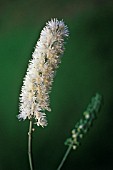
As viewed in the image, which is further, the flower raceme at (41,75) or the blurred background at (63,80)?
the blurred background at (63,80)

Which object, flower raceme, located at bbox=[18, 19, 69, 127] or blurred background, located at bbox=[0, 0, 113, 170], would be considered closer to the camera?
flower raceme, located at bbox=[18, 19, 69, 127]

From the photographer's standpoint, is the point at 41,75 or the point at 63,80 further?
the point at 63,80

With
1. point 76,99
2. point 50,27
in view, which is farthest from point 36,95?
point 76,99

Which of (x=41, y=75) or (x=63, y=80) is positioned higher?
(x=63, y=80)

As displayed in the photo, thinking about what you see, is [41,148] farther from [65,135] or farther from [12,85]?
[12,85]
